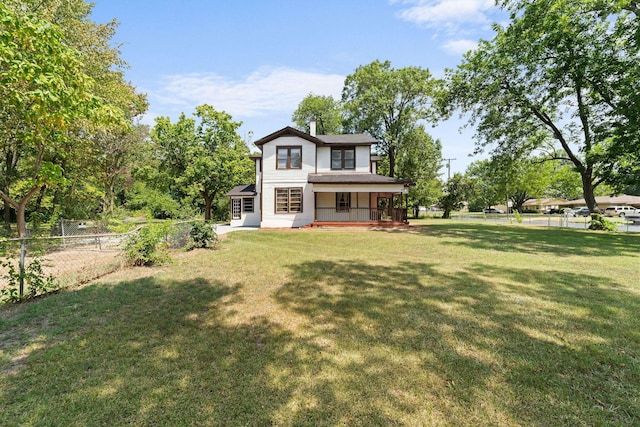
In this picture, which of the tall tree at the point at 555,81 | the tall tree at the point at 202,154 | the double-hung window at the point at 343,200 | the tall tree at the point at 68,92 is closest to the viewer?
A: the tall tree at the point at 68,92

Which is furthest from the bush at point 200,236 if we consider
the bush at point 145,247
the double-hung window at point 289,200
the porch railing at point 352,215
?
the porch railing at point 352,215

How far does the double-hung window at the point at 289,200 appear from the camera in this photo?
20.2 m

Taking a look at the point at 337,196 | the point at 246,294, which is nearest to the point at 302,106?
the point at 337,196

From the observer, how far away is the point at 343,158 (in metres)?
21.2

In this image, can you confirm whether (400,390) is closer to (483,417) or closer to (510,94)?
(483,417)

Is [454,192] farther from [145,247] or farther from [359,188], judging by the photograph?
[145,247]

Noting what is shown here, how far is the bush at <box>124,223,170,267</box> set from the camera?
796 cm

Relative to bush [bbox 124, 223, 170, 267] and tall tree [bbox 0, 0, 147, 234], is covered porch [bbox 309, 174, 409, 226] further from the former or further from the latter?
tall tree [bbox 0, 0, 147, 234]

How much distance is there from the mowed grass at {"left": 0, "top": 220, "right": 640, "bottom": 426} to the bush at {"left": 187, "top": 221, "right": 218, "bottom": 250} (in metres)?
3.81

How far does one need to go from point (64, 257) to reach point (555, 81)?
89.4 ft

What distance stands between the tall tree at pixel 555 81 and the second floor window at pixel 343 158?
8.30 m

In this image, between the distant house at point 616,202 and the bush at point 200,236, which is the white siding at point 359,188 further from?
the distant house at point 616,202

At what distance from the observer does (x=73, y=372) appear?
3.16 metres

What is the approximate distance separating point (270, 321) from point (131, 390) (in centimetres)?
201
